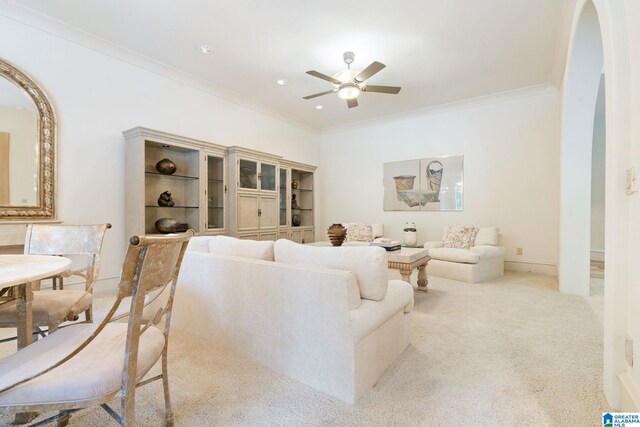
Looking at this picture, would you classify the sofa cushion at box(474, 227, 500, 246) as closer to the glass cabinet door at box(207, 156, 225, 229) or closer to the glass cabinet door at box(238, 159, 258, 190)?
the glass cabinet door at box(238, 159, 258, 190)

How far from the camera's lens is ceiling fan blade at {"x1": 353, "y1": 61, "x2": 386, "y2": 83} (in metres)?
2.94

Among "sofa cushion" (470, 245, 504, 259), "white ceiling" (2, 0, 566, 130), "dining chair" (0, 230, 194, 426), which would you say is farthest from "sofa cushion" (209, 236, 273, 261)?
"sofa cushion" (470, 245, 504, 259)

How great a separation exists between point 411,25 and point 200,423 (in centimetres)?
363

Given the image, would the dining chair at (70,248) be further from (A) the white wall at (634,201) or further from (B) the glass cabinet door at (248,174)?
(A) the white wall at (634,201)

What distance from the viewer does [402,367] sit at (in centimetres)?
185

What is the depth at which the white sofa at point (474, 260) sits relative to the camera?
4020 mm

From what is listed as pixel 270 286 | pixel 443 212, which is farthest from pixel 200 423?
pixel 443 212

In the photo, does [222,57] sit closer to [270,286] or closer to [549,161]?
[270,286]

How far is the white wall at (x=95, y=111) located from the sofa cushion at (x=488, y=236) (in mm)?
4516

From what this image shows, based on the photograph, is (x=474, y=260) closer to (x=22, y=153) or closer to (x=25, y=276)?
(x=25, y=276)

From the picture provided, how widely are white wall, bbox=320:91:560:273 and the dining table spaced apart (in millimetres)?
5201

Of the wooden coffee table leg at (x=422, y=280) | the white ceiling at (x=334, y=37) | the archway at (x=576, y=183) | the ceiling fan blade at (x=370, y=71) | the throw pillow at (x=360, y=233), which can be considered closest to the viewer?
the white ceiling at (x=334, y=37)

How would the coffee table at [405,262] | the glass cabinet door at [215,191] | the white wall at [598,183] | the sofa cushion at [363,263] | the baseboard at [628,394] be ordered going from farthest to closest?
1. the white wall at [598,183]
2. the glass cabinet door at [215,191]
3. the coffee table at [405,262]
4. the sofa cushion at [363,263]
5. the baseboard at [628,394]

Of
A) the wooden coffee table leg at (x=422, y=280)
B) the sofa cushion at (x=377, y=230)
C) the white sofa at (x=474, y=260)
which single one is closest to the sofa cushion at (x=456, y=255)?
the white sofa at (x=474, y=260)
